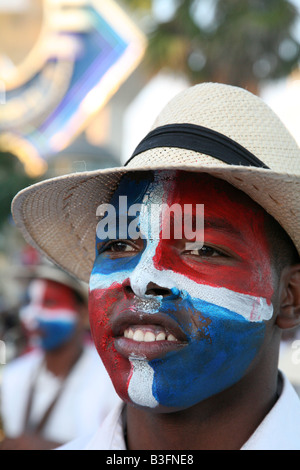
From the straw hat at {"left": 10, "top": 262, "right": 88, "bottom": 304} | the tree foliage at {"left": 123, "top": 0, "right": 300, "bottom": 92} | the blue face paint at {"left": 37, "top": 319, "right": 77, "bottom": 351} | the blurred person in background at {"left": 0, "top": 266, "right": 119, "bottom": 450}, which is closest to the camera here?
the blurred person in background at {"left": 0, "top": 266, "right": 119, "bottom": 450}

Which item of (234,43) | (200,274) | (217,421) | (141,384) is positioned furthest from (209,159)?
(234,43)

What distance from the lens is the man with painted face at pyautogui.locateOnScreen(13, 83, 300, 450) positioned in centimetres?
172

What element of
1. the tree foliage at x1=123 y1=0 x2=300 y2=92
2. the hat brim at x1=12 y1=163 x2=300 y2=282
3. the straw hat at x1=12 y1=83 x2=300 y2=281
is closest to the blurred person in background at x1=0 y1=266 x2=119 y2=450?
the hat brim at x1=12 y1=163 x2=300 y2=282

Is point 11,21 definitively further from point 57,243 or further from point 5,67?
point 57,243

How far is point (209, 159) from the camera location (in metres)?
1.85

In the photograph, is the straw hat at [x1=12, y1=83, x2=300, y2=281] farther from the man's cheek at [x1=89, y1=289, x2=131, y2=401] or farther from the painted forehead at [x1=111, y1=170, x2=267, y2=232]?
the man's cheek at [x1=89, y1=289, x2=131, y2=401]

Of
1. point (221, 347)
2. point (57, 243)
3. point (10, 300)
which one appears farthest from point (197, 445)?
point (10, 300)

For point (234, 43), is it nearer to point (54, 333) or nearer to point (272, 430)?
point (54, 333)

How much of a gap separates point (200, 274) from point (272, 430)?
61 cm

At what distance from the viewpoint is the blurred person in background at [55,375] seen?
473 cm

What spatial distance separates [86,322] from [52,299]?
0.41 m

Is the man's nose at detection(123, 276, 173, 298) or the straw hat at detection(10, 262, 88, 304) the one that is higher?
the man's nose at detection(123, 276, 173, 298)

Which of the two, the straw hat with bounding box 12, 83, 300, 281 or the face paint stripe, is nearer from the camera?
the face paint stripe

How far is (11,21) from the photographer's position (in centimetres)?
1503
